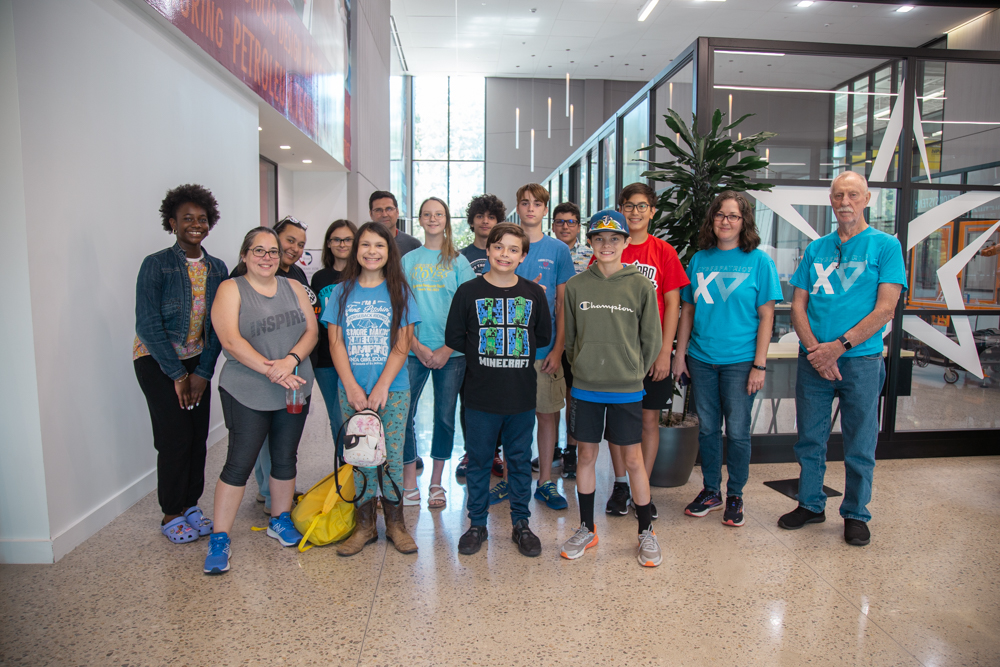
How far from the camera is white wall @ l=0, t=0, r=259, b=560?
2.25 meters

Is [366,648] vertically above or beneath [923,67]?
beneath

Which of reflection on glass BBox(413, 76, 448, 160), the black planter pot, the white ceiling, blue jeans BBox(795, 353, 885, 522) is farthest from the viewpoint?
reflection on glass BBox(413, 76, 448, 160)

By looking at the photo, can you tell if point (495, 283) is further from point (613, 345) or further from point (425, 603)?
point (425, 603)

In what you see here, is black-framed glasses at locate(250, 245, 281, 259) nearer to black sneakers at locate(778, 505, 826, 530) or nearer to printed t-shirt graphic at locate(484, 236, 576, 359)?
printed t-shirt graphic at locate(484, 236, 576, 359)

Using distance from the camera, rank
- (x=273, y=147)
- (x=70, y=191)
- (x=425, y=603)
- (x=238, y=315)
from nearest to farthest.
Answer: (x=425, y=603) → (x=238, y=315) → (x=70, y=191) → (x=273, y=147)

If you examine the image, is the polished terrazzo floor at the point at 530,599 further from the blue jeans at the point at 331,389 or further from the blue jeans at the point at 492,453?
the blue jeans at the point at 331,389

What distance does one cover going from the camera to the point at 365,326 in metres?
2.41

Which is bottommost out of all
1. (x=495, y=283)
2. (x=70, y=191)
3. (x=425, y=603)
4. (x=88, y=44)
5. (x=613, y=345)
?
(x=425, y=603)

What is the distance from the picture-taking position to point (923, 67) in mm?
3709

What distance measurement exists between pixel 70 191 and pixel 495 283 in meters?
1.86

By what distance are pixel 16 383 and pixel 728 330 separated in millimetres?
3025

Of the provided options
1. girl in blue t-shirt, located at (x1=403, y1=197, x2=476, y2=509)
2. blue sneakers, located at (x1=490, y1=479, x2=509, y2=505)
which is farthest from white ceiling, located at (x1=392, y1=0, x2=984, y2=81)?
blue sneakers, located at (x1=490, y1=479, x2=509, y2=505)

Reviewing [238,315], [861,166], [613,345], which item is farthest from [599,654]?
[861,166]

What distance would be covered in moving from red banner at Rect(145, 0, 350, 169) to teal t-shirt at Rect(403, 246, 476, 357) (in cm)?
190
